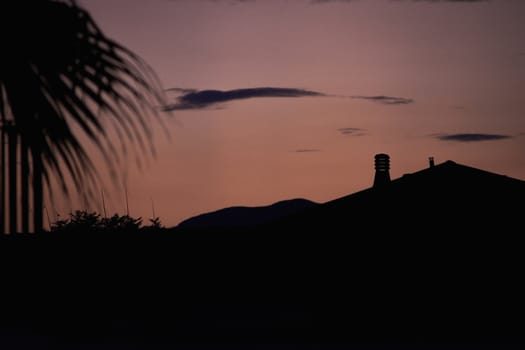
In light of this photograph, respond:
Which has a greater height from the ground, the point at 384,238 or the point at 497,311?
the point at 384,238

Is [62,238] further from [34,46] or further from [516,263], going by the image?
[34,46]

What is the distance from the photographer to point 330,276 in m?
11.2

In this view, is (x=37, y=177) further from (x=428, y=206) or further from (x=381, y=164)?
(x=381, y=164)

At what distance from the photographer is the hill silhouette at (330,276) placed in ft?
35.1

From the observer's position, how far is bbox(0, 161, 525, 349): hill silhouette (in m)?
10.7

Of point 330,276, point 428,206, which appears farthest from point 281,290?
A: point 428,206

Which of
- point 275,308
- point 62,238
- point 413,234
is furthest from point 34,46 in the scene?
point 413,234

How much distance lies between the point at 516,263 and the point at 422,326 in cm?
182

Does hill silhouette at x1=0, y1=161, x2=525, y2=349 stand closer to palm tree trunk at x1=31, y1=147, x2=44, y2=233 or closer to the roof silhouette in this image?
the roof silhouette

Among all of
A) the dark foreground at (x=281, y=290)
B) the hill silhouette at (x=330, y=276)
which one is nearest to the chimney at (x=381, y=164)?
the hill silhouette at (x=330, y=276)

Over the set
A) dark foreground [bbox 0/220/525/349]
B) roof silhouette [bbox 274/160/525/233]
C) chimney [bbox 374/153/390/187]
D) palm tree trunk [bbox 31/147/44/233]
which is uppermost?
chimney [bbox 374/153/390/187]

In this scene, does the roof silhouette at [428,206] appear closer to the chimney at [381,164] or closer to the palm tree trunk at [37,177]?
the chimney at [381,164]

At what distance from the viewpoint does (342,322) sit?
11328 mm

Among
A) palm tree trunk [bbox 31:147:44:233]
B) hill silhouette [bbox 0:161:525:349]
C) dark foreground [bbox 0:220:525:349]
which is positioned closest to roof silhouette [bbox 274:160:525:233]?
hill silhouette [bbox 0:161:525:349]
